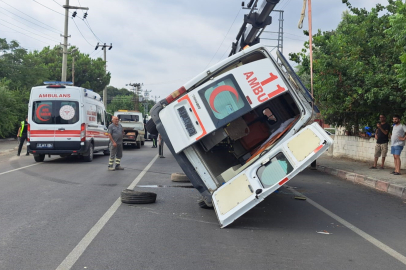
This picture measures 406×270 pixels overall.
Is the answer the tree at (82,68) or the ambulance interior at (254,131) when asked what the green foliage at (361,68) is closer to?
the ambulance interior at (254,131)

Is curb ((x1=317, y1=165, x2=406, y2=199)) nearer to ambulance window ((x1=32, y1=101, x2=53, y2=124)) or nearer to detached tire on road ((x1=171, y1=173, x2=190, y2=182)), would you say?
detached tire on road ((x1=171, y1=173, x2=190, y2=182))

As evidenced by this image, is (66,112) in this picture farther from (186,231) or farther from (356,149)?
(356,149)

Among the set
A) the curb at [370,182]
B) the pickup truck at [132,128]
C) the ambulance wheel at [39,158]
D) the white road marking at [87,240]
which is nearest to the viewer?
the white road marking at [87,240]

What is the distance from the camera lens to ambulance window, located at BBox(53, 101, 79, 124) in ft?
49.8

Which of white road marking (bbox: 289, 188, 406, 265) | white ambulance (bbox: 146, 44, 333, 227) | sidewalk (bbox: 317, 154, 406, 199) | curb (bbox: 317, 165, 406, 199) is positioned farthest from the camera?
sidewalk (bbox: 317, 154, 406, 199)

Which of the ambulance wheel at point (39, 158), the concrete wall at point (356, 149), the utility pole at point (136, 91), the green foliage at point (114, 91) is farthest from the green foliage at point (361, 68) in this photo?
the green foliage at point (114, 91)

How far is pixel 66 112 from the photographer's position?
598 inches

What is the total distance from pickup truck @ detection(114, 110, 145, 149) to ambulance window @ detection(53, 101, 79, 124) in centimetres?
968

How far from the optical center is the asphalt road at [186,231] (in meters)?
4.88

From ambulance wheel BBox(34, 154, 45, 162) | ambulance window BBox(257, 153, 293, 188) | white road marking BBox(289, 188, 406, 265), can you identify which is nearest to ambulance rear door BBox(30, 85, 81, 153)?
ambulance wheel BBox(34, 154, 45, 162)

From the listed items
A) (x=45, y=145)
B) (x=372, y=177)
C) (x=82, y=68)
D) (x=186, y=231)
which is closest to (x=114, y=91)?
(x=82, y=68)

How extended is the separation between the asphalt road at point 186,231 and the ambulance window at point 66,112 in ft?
16.9

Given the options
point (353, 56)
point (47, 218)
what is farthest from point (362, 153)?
point (47, 218)

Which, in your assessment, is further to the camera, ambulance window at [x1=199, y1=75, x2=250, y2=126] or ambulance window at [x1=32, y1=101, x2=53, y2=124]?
ambulance window at [x1=32, y1=101, x2=53, y2=124]
